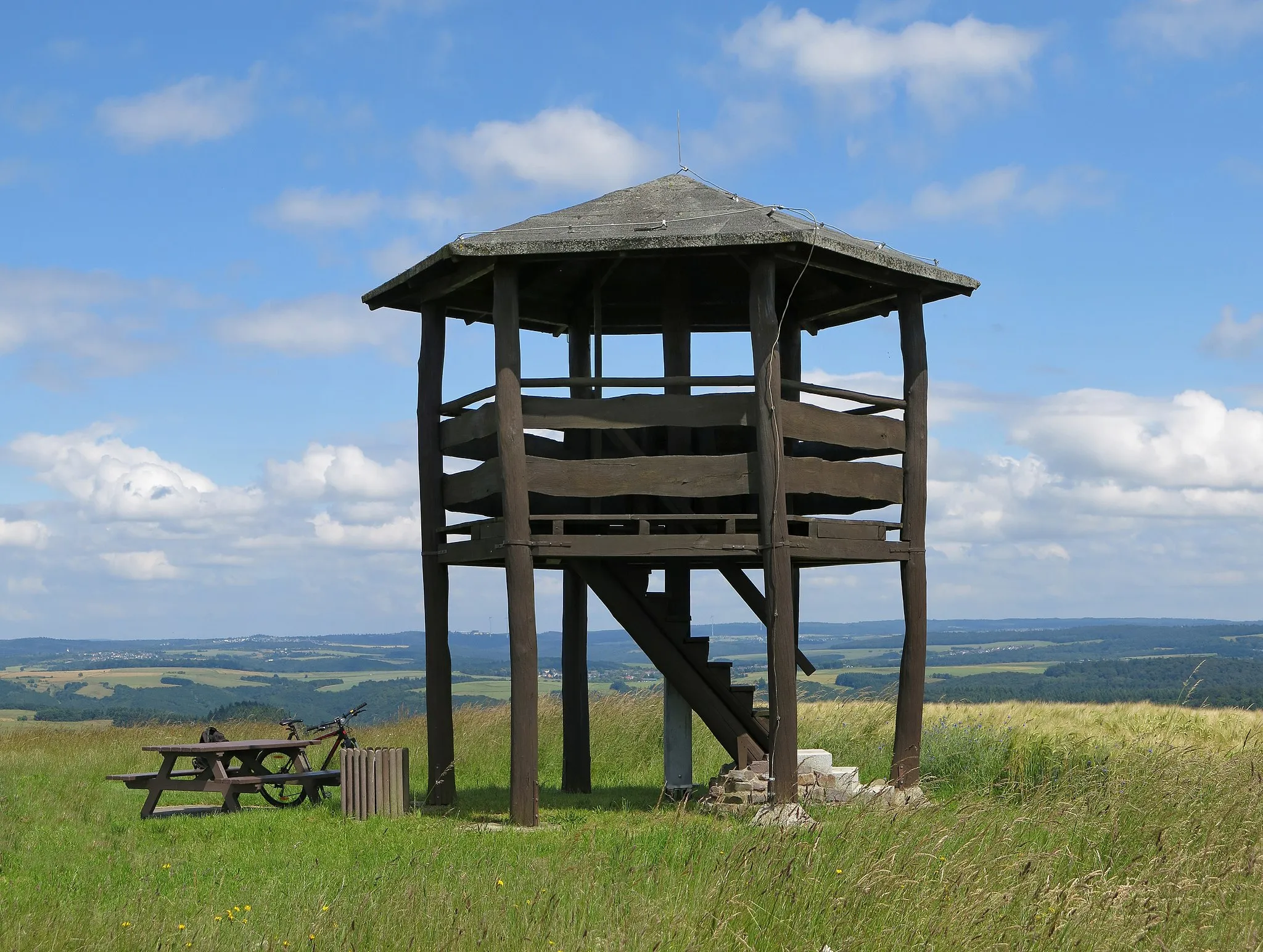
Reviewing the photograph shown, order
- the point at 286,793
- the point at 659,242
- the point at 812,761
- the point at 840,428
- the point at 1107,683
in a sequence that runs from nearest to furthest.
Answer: the point at 659,242, the point at 840,428, the point at 812,761, the point at 286,793, the point at 1107,683

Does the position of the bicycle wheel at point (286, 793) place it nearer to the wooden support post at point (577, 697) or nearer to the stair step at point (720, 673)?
the wooden support post at point (577, 697)

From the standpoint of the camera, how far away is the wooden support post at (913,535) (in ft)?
51.6

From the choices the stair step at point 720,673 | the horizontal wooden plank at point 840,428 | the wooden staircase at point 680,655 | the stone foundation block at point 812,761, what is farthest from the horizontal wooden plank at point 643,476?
the stone foundation block at point 812,761

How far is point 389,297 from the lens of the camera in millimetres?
16641

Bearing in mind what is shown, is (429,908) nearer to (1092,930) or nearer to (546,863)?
(546,863)

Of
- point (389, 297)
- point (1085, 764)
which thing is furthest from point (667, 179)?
Answer: point (1085, 764)

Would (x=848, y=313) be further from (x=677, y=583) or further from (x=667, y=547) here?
(x=667, y=547)

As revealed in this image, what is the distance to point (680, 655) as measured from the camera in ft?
52.4

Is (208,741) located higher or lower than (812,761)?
higher

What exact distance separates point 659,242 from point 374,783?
6436mm

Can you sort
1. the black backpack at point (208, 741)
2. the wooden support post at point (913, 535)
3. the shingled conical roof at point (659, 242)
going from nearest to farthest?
1. the shingled conical roof at point (659, 242)
2. the wooden support post at point (913, 535)
3. the black backpack at point (208, 741)

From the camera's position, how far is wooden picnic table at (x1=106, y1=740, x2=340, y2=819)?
1584 cm

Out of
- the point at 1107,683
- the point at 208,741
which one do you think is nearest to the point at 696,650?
the point at 208,741

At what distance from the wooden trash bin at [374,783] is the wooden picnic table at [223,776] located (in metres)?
1.12
